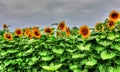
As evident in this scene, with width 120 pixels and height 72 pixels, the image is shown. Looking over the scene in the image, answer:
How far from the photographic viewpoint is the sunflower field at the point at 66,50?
5.73 m

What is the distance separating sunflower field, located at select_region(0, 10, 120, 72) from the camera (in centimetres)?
573

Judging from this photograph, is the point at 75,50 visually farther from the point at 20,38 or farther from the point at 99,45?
the point at 20,38

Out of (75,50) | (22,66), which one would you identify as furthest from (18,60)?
(75,50)

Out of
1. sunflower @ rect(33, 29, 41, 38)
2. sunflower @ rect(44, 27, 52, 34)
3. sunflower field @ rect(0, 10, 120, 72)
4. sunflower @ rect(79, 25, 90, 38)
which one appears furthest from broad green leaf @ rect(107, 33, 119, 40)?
sunflower @ rect(33, 29, 41, 38)

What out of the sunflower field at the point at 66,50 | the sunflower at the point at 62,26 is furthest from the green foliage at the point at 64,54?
the sunflower at the point at 62,26

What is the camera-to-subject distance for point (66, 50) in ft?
21.0

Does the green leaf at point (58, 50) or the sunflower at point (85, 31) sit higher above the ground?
the sunflower at point (85, 31)

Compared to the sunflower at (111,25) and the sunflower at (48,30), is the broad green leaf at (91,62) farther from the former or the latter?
the sunflower at (48,30)

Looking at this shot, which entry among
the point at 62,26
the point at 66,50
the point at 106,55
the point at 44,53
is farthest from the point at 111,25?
the point at 44,53

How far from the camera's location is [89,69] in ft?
19.5

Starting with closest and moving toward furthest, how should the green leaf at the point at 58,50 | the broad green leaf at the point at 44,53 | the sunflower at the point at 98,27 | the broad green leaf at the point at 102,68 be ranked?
the broad green leaf at the point at 102,68
the sunflower at the point at 98,27
the green leaf at the point at 58,50
the broad green leaf at the point at 44,53

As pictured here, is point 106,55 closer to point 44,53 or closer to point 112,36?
point 112,36

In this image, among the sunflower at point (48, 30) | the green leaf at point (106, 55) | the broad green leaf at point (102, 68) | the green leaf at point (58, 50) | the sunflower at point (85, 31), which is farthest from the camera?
the sunflower at point (48, 30)

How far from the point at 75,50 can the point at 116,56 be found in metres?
0.76
